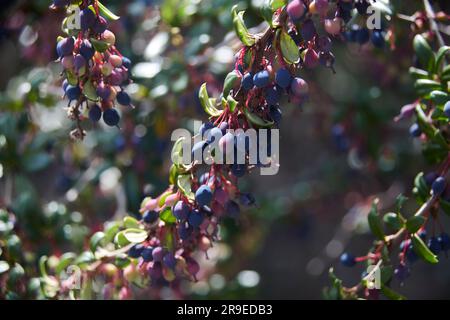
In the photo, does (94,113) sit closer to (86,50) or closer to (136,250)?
(86,50)

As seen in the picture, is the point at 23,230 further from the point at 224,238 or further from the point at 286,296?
the point at 286,296

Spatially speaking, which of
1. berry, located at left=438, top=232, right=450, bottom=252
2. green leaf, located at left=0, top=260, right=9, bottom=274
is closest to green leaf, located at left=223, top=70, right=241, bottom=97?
berry, located at left=438, top=232, right=450, bottom=252

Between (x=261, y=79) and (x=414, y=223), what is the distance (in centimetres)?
46

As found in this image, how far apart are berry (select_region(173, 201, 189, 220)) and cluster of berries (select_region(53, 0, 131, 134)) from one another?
0.80 feet

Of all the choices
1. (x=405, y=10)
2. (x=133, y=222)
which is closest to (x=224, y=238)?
(x=133, y=222)

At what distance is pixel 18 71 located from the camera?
240 cm

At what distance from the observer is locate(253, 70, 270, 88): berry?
1134 millimetres

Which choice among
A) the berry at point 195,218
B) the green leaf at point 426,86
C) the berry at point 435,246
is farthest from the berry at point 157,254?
the green leaf at point 426,86

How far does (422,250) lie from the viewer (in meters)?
1.32

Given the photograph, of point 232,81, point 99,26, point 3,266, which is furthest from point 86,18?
point 3,266

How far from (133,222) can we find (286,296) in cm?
145

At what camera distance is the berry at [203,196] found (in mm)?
1182

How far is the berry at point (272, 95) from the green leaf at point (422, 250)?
43 centimetres

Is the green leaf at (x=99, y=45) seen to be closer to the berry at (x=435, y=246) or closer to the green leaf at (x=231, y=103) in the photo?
the green leaf at (x=231, y=103)
